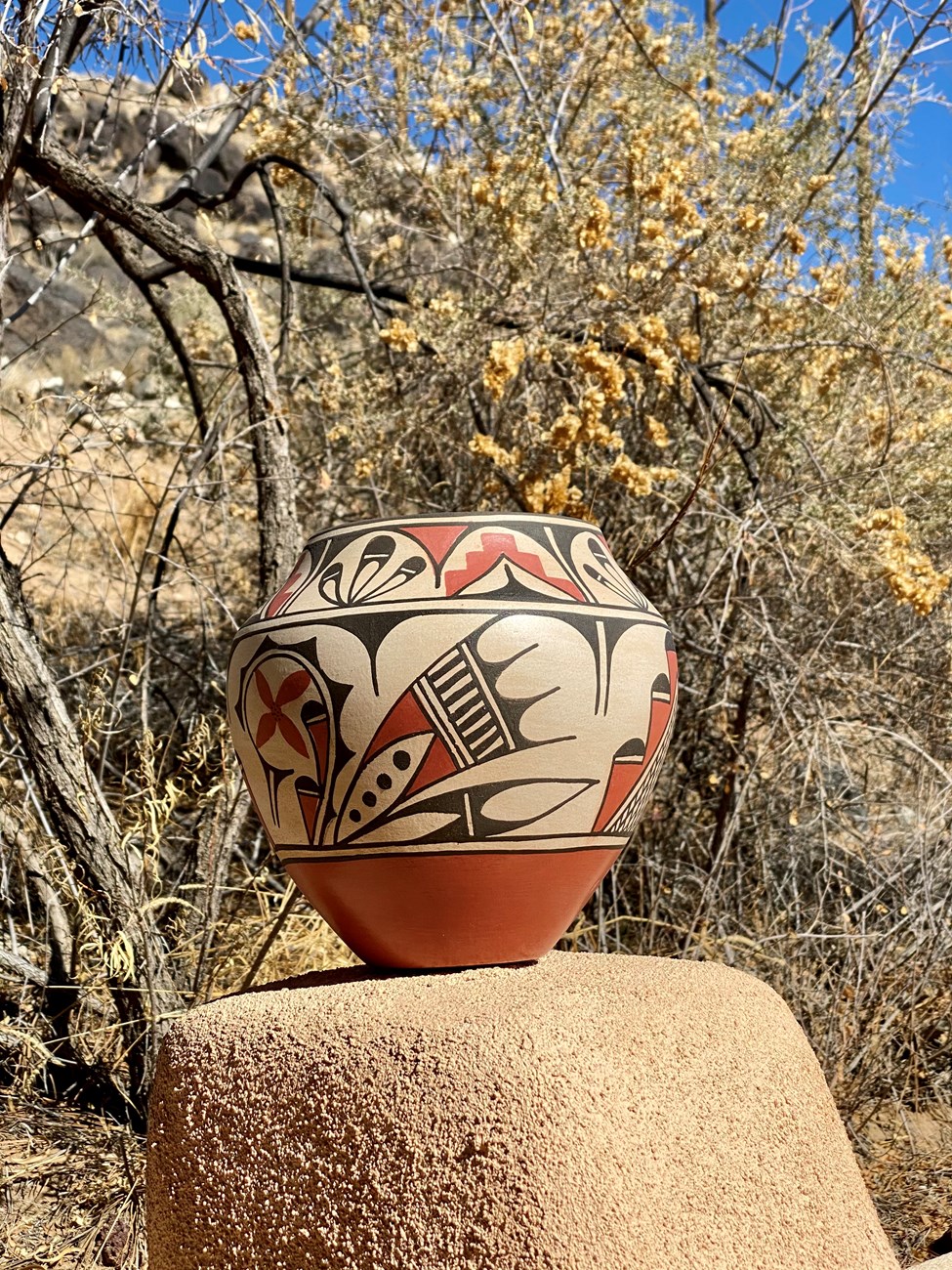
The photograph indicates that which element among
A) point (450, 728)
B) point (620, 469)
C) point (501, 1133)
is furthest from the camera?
point (620, 469)

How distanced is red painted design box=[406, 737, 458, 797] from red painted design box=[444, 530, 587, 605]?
24 centimetres

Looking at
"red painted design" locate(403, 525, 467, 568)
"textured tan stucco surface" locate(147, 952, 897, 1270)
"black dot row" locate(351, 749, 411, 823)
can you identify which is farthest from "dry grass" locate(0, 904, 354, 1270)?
"red painted design" locate(403, 525, 467, 568)

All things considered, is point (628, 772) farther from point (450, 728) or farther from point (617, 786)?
point (450, 728)

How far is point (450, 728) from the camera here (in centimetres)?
178

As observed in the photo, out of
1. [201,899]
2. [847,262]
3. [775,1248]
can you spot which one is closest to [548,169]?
[847,262]

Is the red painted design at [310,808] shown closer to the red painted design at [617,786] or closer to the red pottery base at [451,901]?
the red pottery base at [451,901]

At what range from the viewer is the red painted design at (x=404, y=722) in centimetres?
179

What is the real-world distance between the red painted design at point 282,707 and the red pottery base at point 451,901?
0.62 feet

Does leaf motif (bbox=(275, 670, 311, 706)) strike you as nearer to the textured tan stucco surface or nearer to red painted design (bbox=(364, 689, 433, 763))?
red painted design (bbox=(364, 689, 433, 763))

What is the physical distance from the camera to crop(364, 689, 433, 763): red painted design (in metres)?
1.79

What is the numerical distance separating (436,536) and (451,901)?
1.76ft

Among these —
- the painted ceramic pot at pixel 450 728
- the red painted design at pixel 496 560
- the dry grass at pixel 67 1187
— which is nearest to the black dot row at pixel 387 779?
the painted ceramic pot at pixel 450 728

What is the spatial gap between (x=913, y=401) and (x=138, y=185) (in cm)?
261

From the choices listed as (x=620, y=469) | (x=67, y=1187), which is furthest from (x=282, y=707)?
(x=620, y=469)
